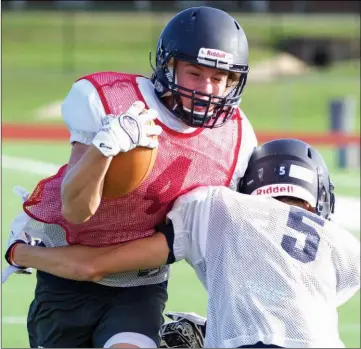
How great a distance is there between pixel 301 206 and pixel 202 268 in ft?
1.78

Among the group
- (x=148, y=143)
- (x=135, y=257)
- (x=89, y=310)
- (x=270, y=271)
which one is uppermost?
(x=148, y=143)

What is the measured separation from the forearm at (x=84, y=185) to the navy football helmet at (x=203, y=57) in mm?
611

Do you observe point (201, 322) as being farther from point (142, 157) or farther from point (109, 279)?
point (142, 157)

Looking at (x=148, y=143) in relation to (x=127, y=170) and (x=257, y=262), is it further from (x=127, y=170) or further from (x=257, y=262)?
(x=257, y=262)

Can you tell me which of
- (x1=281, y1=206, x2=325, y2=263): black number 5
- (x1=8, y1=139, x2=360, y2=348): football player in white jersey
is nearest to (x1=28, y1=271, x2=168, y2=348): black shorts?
(x1=8, y1=139, x2=360, y2=348): football player in white jersey

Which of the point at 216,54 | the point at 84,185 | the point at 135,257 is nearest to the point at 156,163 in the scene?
the point at 135,257

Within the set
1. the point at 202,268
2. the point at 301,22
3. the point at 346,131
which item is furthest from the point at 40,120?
the point at 202,268

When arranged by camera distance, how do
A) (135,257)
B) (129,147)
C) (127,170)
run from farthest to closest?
(135,257) < (127,170) < (129,147)

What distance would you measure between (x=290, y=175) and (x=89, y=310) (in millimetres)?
990

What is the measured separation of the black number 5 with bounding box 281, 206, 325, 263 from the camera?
12.4 feet

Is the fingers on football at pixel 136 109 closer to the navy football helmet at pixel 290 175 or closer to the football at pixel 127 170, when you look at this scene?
the football at pixel 127 170

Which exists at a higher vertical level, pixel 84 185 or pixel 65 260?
pixel 84 185

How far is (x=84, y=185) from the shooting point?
3.71m

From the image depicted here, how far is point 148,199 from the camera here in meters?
4.29
